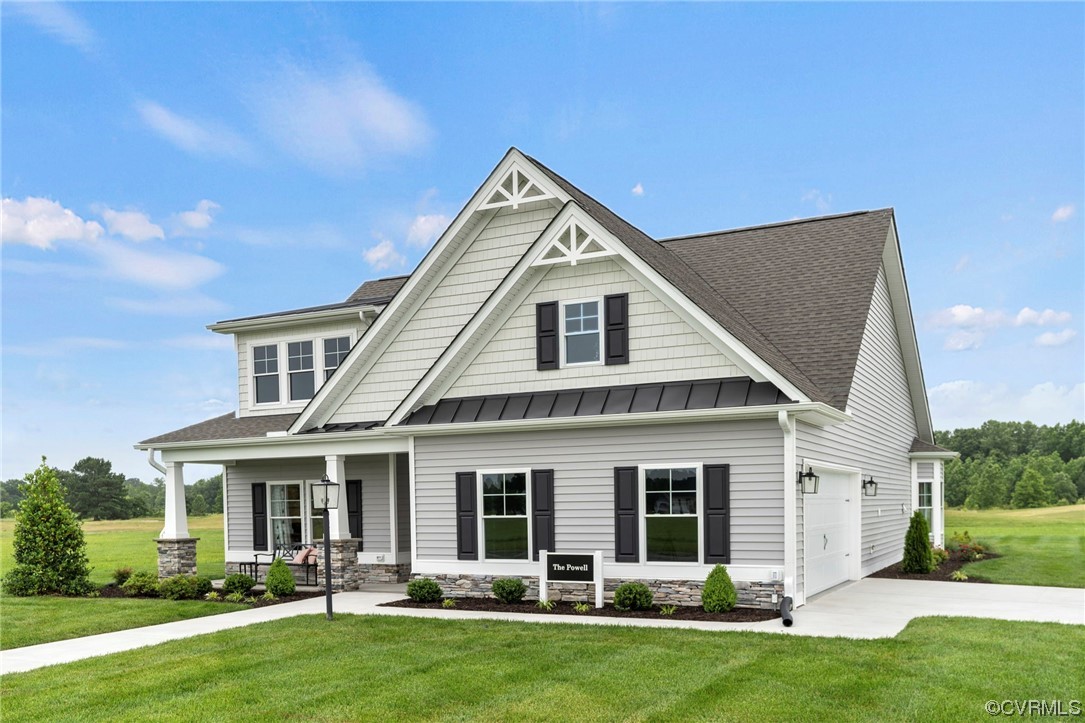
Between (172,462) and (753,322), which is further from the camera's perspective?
(172,462)

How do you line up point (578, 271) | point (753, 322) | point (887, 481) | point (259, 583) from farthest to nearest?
point (887, 481)
point (259, 583)
point (753, 322)
point (578, 271)

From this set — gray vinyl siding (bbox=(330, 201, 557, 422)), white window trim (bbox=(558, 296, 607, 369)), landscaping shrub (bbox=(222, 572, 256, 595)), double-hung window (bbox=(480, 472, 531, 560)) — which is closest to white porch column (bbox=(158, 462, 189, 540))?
landscaping shrub (bbox=(222, 572, 256, 595))

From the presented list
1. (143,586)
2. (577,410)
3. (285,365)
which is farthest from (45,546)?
(577,410)

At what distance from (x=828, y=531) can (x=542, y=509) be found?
204 inches

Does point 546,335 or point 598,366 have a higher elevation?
point 546,335

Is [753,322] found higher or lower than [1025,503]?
higher

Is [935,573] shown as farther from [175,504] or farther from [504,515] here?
[175,504]

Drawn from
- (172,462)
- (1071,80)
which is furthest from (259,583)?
(1071,80)

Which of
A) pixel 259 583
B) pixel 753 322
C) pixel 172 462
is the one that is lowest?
pixel 259 583

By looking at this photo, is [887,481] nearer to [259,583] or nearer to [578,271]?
[578,271]

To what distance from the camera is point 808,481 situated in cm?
1319

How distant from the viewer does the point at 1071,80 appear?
1049 inches

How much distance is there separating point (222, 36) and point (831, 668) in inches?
790

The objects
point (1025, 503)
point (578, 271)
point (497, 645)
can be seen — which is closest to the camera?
point (497, 645)
